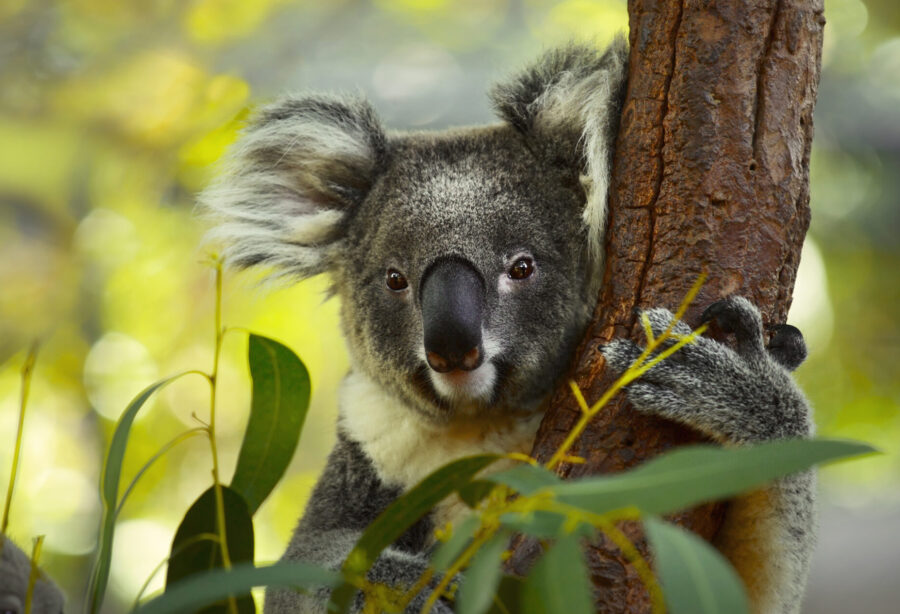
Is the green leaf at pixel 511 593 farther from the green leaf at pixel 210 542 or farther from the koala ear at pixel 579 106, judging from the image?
the koala ear at pixel 579 106

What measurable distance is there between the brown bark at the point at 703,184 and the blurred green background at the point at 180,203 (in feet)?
11.1

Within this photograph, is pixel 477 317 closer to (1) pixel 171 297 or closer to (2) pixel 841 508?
(1) pixel 171 297

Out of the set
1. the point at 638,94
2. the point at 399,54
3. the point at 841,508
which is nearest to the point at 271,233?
the point at 638,94

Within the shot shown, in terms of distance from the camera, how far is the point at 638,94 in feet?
6.07

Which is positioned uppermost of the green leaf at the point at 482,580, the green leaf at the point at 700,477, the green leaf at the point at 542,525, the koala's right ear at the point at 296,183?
the koala's right ear at the point at 296,183

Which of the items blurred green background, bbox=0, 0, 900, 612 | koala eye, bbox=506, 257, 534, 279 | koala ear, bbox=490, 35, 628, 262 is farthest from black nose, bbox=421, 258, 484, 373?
blurred green background, bbox=0, 0, 900, 612

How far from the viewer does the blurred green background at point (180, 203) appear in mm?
5469

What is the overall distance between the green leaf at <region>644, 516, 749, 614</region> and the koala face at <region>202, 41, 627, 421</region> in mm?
960

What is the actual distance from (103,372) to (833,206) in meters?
4.94

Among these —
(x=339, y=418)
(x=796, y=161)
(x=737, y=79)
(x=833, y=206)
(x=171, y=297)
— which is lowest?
(x=339, y=418)

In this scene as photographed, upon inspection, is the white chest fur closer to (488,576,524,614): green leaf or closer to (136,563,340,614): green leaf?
(488,576,524,614): green leaf

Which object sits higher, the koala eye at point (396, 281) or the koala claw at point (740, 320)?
the koala eye at point (396, 281)

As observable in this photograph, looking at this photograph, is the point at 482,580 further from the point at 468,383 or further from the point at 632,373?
the point at 468,383

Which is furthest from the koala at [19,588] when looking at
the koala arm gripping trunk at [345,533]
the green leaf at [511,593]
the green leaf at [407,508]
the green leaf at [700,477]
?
the green leaf at [700,477]
